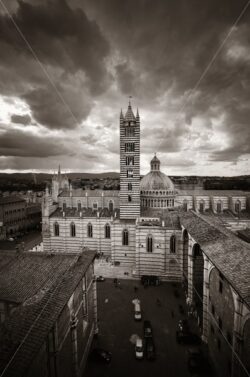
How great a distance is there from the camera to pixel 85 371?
1602cm

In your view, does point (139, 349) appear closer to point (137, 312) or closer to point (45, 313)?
point (137, 312)

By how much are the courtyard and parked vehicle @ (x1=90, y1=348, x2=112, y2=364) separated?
27cm

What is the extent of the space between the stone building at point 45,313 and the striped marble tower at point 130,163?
690 inches

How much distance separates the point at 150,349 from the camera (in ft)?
58.0

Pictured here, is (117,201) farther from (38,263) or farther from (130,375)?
(130,375)

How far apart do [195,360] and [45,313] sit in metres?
13.2

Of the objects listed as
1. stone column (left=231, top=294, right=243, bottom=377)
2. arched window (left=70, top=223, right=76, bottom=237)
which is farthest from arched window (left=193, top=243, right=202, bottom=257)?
arched window (left=70, top=223, right=76, bottom=237)

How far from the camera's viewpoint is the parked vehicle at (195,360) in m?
16.0

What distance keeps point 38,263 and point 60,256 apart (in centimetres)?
175

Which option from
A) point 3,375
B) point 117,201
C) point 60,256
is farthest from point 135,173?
A: point 3,375

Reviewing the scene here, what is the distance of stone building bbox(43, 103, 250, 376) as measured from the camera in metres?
23.1

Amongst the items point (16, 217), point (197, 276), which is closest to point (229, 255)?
point (197, 276)

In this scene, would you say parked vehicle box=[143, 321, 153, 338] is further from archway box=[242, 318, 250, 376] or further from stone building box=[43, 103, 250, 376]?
archway box=[242, 318, 250, 376]

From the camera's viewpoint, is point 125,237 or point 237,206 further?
point 237,206
